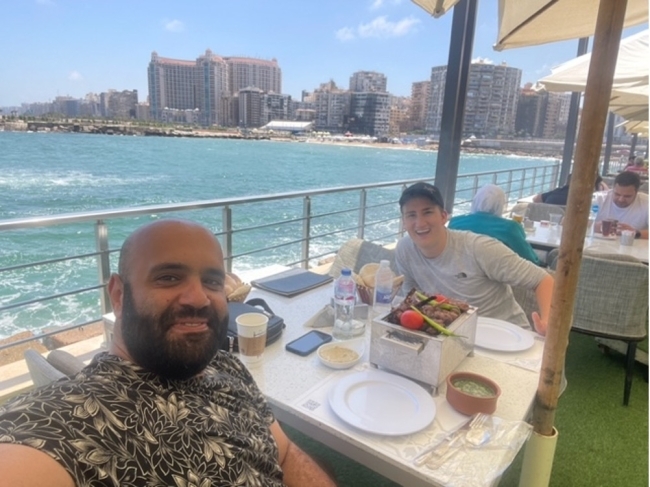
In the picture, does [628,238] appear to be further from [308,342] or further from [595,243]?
[308,342]

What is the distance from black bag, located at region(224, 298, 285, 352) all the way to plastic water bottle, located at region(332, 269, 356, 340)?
0.66 ft

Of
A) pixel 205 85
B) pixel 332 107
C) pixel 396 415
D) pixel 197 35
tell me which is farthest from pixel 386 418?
pixel 197 35

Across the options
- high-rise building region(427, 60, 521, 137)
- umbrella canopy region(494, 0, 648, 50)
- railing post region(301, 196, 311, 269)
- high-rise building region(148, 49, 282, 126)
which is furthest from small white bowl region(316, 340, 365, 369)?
high-rise building region(148, 49, 282, 126)

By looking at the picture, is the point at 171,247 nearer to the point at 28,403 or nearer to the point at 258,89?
the point at 28,403

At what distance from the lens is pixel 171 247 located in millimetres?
962

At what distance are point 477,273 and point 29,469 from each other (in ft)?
5.57

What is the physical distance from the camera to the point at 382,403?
1074mm

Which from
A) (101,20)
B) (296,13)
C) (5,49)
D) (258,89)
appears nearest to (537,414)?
(258,89)

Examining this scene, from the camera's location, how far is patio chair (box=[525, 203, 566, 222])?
4273 millimetres

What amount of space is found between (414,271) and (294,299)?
0.60 m

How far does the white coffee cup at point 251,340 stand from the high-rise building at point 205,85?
2140cm

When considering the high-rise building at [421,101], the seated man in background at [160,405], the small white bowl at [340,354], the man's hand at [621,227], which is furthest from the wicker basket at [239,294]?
the high-rise building at [421,101]

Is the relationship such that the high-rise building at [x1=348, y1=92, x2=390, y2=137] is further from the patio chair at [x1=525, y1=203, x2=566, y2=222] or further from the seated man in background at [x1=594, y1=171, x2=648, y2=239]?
the seated man in background at [x1=594, y1=171, x2=648, y2=239]

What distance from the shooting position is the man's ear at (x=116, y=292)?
3.08 ft
